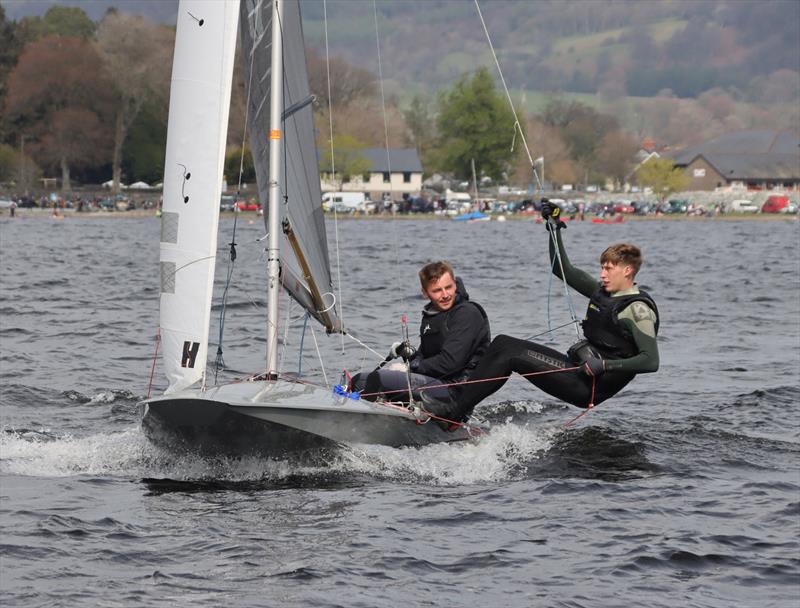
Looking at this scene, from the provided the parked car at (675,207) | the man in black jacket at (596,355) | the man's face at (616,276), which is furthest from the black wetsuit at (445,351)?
the parked car at (675,207)

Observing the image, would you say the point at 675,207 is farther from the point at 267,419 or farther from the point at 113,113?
the point at 267,419

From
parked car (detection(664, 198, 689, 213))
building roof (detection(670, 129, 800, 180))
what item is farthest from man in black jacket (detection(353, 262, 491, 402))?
building roof (detection(670, 129, 800, 180))

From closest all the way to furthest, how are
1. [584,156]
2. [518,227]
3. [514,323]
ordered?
1. [514,323]
2. [518,227]
3. [584,156]

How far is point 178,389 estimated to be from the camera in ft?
33.2

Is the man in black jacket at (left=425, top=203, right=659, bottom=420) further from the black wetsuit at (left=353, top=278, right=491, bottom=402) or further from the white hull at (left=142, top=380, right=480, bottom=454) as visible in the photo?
the white hull at (left=142, top=380, right=480, bottom=454)

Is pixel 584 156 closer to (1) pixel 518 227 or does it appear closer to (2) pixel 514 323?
(1) pixel 518 227

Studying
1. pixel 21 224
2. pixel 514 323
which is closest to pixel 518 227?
pixel 21 224

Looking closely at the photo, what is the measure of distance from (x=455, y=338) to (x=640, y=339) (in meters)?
1.49

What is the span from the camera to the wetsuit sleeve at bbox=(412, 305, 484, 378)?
10.6 meters

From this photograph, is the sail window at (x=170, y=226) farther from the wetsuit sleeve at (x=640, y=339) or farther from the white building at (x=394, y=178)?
the white building at (x=394, y=178)

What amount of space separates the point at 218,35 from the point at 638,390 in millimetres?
7553

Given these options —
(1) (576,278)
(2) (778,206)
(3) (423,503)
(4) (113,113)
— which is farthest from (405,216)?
(3) (423,503)

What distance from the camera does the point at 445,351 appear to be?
10633 mm

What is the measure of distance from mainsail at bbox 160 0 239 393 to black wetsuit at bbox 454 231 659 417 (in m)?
2.27
